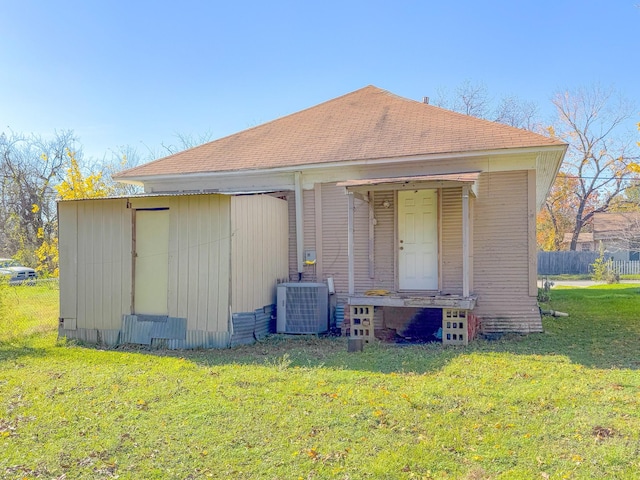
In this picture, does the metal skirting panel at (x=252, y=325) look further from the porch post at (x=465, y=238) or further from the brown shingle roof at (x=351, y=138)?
the porch post at (x=465, y=238)

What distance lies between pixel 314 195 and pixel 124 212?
10.9ft

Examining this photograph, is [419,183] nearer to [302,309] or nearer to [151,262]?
[302,309]

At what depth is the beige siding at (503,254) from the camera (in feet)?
25.4

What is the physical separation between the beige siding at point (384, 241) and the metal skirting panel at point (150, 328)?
3457 mm

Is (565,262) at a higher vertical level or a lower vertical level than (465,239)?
lower

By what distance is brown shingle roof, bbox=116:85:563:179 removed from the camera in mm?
8125

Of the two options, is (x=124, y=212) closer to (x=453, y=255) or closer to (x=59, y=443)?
(x=59, y=443)

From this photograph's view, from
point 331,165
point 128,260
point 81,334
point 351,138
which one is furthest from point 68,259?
point 351,138

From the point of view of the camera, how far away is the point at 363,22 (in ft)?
43.5

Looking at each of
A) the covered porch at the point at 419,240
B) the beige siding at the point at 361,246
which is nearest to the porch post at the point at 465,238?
the covered porch at the point at 419,240

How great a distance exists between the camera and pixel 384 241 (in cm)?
841

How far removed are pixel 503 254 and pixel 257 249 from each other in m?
4.12

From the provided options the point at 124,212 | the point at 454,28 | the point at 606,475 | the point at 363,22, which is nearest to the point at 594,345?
the point at 606,475

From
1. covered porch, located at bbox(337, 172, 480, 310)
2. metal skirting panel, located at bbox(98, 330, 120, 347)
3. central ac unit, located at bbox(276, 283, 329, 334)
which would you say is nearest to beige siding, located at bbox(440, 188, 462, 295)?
covered porch, located at bbox(337, 172, 480, 310)
